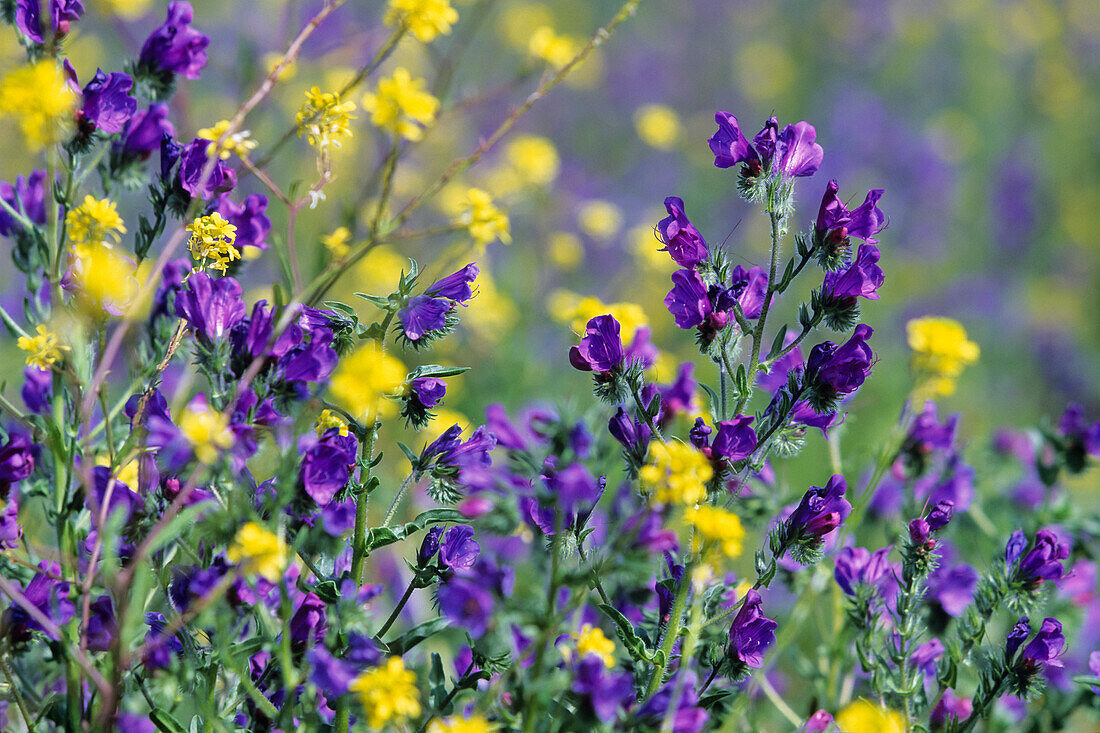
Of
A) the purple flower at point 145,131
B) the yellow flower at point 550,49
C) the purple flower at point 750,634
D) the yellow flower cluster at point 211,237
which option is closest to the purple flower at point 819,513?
the purple flower at point 750,634

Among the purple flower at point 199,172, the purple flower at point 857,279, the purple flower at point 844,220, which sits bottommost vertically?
the purple flower at point 199,172

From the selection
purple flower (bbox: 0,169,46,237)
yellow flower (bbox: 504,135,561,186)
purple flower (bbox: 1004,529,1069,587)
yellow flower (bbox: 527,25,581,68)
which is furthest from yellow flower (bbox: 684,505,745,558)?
yellow flower (bbox: 504,135,561,186)

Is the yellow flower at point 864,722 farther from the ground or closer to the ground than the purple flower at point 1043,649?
closer to the ground

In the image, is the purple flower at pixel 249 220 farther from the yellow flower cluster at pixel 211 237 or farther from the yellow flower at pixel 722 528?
the yellow flower at pixel 722 528

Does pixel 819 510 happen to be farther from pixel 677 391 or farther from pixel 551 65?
pixel 551 65

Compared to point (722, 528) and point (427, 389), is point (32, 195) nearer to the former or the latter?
point (427, 389)

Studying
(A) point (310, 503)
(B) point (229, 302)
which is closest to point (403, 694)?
(A) point (310, 503)

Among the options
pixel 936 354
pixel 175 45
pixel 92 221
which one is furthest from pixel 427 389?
pixel 936 354

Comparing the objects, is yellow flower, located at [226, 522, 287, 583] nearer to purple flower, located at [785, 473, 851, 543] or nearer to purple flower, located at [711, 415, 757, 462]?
purple flower, located at [711, 415, 757, 462]
